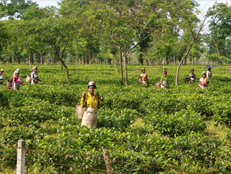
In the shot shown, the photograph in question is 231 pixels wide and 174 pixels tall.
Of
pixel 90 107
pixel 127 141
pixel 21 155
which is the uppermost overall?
pixel 90 107

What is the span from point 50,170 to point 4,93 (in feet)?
25.6

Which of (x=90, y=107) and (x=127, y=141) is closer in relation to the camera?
(x=127, y=141)

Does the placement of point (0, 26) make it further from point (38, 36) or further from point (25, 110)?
point (25, 110)

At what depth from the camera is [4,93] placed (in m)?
11.8

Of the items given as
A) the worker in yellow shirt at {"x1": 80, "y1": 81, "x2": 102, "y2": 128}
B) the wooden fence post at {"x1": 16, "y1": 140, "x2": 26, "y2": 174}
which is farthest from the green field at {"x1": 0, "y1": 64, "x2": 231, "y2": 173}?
the wooden fence post at {"x1": 16, "y1": 140, "x2": 26, "y2": 174}

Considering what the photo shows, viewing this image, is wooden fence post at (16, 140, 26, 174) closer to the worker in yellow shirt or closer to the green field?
the green field

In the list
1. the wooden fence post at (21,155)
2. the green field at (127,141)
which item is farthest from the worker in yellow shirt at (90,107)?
the wooden fence post at (21,155)

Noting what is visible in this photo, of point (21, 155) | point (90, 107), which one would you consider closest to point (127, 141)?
point (90, 107)

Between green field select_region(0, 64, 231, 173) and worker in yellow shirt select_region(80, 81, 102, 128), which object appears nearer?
green field select_region(0, 64, 231, 173)

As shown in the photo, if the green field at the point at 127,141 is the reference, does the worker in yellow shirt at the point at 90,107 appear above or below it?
above

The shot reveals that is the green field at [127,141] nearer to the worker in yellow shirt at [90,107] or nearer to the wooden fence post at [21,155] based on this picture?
the worker in yellow shirt at [90,107]

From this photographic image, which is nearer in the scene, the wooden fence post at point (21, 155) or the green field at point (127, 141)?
the wooden fence post at point (21, 155)

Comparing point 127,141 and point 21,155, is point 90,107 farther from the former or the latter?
point 21,155

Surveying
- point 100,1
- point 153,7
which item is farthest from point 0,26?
point 153,7
